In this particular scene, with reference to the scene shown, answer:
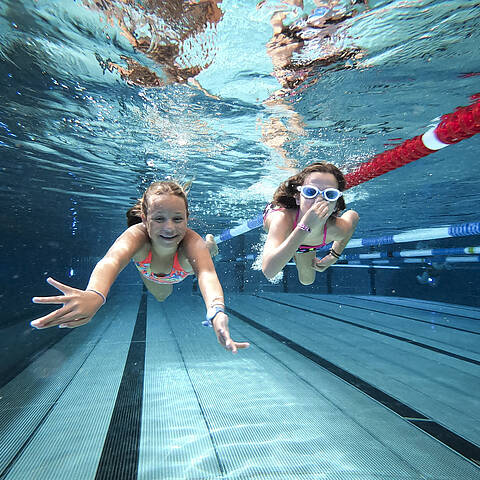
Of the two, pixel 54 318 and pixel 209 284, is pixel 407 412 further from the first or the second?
pixel 54 318

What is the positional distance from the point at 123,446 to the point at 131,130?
6.69 metres

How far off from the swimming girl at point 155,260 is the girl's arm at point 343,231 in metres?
1.97

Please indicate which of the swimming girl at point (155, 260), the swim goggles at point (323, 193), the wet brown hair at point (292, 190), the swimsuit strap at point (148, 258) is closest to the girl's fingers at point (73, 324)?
the swimming girl at point (155, 260)

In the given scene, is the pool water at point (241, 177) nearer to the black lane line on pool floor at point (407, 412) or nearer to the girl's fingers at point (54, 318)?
the black lane line on pool floor at point (407, 412)

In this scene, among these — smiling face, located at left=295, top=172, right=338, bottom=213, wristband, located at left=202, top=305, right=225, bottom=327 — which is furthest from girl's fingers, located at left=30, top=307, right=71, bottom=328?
smiling face, located at left=295, top=172, right=338, bottom=213

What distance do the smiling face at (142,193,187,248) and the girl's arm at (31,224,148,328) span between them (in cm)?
29

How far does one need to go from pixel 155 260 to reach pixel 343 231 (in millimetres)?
2351

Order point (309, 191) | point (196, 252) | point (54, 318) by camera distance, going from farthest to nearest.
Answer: point (309, 191)
point (196, 252)
point (54, 318)

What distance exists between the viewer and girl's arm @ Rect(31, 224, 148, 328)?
1.91 m

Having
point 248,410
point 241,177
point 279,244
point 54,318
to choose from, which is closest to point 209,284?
point 279,244

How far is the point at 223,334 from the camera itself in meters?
2.18

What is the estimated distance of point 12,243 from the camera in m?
30.3

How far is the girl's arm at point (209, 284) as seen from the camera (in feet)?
7.09

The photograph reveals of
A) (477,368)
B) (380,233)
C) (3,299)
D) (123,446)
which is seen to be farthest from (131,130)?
(380,233)
